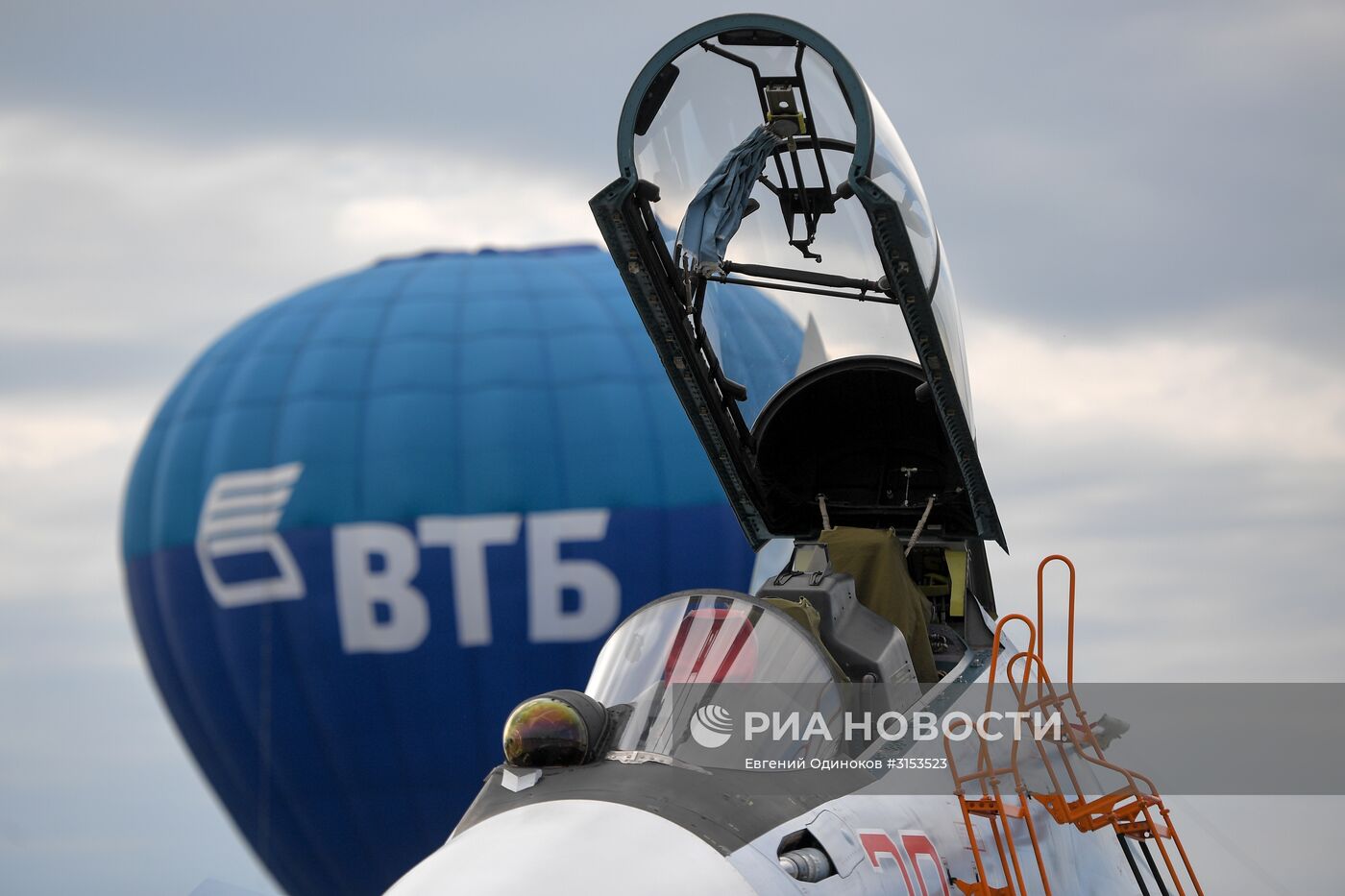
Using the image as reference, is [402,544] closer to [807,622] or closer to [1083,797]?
[807,622]

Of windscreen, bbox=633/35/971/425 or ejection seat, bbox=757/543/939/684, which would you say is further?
windscreen, bbox=633/35/971/425

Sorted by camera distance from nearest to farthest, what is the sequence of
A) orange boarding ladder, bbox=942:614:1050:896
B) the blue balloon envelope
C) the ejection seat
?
orange boarding ladder, bbox=942:614:1050:896
the ejection seat
the blue balloon envelope

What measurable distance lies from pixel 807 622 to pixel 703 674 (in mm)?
948

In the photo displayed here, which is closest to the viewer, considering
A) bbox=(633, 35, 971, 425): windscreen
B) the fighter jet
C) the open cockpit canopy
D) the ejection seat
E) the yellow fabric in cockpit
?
the fighter jet

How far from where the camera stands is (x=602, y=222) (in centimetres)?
970

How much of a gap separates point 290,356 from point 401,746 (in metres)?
7.44

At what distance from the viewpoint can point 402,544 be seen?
28.7 meters

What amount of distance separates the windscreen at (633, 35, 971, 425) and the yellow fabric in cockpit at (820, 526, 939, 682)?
3.07 ft

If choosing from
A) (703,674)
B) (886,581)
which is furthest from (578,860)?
(886,581)

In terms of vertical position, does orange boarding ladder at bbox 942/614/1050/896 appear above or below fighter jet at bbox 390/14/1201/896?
below

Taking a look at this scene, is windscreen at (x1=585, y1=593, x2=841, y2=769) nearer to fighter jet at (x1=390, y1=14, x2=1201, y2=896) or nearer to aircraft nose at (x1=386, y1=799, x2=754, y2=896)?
fighter jet at (x1=390, y1=14, x2=1201, y2=896)

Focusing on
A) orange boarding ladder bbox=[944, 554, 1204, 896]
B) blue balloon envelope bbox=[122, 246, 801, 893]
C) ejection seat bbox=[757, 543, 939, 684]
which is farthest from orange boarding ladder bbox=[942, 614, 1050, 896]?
blue balloon envelope bbox=[122, 246, 801, 893]

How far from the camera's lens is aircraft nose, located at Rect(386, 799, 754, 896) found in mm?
5473

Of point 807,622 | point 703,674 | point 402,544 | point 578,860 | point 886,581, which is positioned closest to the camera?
point 578,860
